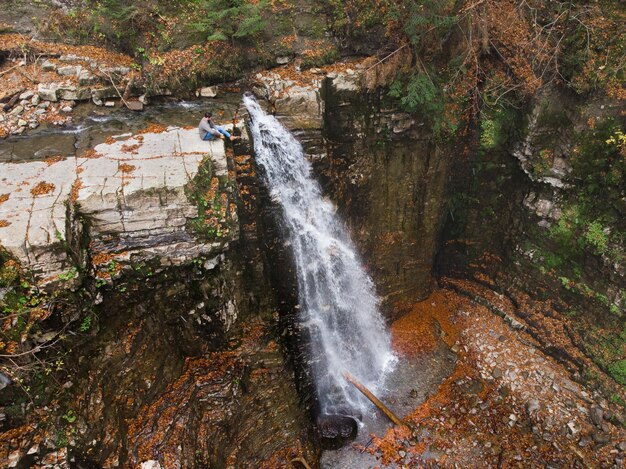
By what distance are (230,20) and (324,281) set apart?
7.79 meters

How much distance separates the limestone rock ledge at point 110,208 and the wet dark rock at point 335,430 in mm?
5900

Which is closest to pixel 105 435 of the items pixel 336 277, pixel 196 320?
pixel 196 320

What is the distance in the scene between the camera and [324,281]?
10.9 metres

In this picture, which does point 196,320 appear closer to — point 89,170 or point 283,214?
point 283,214

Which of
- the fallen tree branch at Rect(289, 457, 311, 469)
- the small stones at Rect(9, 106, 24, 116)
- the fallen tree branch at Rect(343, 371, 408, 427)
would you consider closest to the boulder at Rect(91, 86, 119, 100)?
the small stones at Rect(9, 106, 24, 116)

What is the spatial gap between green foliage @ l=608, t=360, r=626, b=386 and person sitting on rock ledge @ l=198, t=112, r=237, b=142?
12.2 meters

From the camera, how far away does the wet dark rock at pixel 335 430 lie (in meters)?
10.2

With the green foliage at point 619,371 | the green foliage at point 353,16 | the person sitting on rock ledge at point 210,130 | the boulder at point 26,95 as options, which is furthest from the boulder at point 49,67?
the green foliage at point 619,371

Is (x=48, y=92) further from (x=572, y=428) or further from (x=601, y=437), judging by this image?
(x=601, y=437)

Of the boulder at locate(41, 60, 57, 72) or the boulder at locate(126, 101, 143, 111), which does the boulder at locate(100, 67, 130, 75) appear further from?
the boulder at locate(41, 60, 57, 72)

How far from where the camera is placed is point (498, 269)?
1369 cm

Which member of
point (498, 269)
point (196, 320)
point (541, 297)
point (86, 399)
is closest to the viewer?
point (86, 399)

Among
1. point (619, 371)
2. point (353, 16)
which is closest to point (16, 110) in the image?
point (353, 16)

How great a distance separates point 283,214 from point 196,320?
3.30 meters
